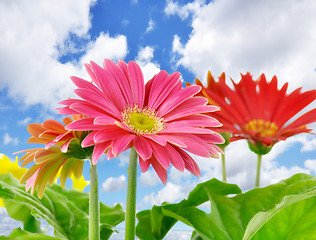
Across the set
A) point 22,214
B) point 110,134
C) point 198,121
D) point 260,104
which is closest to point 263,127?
point 260,104

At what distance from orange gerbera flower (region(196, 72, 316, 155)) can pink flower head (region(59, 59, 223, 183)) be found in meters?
0.04

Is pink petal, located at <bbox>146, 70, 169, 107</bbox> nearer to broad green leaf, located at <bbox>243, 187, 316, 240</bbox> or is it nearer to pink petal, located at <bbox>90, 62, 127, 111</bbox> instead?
pink petal, located at <bbox>90, 62, 127, 111</bbox>

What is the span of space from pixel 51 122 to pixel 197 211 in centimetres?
22

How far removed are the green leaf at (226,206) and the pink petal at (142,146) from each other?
130 mm

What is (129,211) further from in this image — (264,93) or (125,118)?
(264,93)

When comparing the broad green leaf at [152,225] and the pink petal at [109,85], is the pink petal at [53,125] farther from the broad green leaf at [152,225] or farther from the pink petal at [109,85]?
the broad green leaf at [152,225]

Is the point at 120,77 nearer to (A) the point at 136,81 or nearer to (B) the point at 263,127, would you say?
(A) the point at 136,81

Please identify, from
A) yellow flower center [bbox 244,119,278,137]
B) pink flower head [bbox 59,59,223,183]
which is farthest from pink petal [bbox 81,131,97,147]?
yellow flower center [bbox 244,119,278,137]

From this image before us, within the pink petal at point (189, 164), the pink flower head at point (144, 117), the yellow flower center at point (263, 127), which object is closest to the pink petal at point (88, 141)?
the pink flower head at point (144, 117)

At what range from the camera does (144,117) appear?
1.47 feet

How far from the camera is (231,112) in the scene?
49 centimetres

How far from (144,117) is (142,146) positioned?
0.08 m

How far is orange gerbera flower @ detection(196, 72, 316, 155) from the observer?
0.48 metres

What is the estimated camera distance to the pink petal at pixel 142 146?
0.36m
